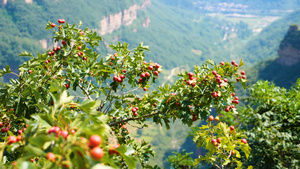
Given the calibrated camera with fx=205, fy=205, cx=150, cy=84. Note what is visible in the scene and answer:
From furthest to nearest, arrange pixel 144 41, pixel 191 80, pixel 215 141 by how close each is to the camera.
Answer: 1. pixel 144 41
2. pixel 191 80
3. pixel 215 141

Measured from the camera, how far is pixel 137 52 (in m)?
3.94

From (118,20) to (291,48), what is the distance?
441 ft

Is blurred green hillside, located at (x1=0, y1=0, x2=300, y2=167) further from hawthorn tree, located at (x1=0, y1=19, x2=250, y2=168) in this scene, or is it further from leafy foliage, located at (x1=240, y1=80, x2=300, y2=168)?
hawthorn tree, located at (x1=0, y1=19, x2=250, y2=168)

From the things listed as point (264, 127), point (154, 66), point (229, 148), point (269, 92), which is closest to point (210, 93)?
point (229, 148)

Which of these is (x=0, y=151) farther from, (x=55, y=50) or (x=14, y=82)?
(x=55, y=50)

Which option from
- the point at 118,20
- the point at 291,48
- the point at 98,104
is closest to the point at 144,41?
the point at 118,20

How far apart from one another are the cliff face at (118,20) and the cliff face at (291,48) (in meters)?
123

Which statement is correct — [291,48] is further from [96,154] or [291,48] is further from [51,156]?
[51,156]

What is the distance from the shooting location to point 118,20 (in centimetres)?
18075

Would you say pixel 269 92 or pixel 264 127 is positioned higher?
pixel 269 92

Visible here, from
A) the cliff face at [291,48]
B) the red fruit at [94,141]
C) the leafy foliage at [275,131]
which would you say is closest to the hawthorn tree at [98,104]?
the red fruit at [94,141]

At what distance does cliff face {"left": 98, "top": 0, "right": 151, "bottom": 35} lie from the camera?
6693 inches

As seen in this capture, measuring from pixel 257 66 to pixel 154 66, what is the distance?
368 feet

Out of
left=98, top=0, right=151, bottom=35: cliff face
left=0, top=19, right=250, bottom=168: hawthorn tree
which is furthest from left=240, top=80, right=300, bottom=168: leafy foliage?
left=98, top=0, right=151, bottom=35: cliff face
